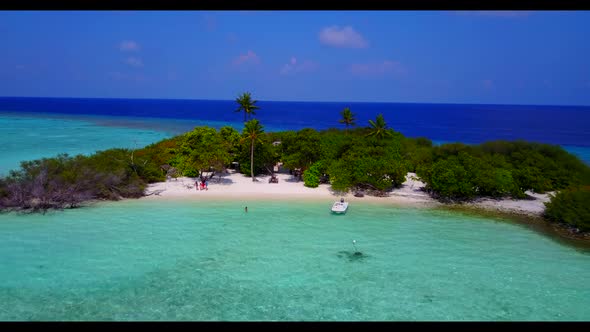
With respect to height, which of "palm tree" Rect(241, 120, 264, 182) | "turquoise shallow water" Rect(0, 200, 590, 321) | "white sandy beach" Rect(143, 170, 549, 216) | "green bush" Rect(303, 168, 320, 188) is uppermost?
"palm tree" Rect(241, 120, 264, 182)

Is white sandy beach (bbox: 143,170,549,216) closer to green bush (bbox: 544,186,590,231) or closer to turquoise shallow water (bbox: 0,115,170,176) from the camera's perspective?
green bush (bbox: 544,186,590,231)

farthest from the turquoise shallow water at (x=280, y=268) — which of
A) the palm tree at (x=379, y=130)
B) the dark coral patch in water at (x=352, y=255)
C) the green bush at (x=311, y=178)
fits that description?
the palm tree at (x=379, y=130)

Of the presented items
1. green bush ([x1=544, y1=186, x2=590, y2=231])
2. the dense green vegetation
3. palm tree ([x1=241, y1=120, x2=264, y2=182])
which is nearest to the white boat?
the dense green vegetation

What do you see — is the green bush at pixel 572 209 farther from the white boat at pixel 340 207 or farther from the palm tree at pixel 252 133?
the palm tree at pixel 252 133

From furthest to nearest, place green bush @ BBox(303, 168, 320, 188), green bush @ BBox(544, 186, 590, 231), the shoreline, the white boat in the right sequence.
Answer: green bush @ BBox(303, 168, 320, 188), the shoreline, the white boat, green bush @ BBox(544, 186, 590, 231)
